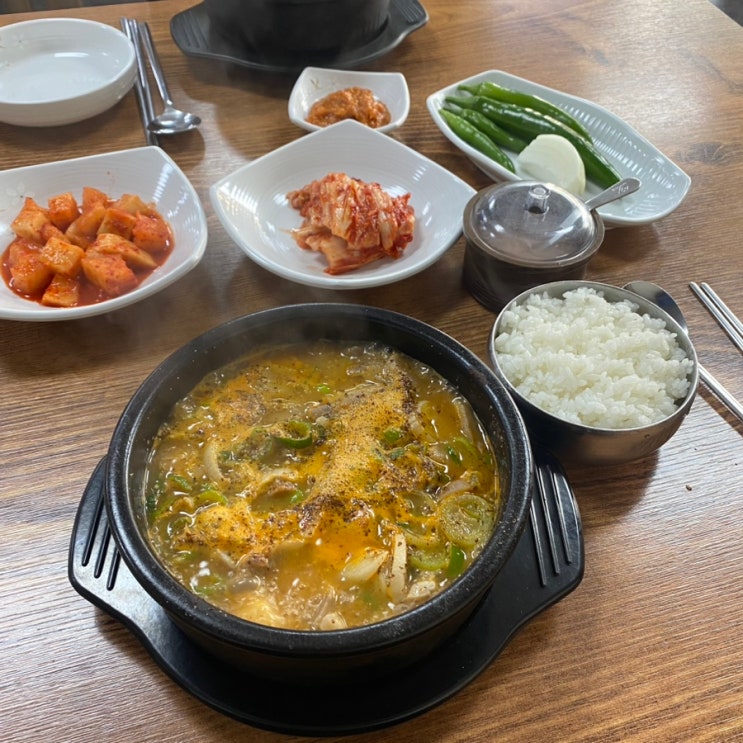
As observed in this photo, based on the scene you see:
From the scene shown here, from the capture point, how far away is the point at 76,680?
1.27 m

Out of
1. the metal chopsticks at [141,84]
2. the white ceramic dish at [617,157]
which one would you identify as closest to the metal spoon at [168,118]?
the metal chopsticks at [141,84]

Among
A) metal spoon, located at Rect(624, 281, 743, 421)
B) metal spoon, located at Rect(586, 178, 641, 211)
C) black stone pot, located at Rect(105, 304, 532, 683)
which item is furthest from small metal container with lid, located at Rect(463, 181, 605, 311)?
black stone pot, located at Rect(105, 304, 532, 683)

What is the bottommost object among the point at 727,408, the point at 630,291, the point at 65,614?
the point at 65,614

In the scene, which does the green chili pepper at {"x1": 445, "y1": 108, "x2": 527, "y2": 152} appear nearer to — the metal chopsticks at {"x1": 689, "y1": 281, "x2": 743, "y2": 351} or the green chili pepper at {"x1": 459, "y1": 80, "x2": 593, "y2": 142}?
the green chili pepper at {"x1": 459, "y1": 80, "x2": 593, "y2": 142}

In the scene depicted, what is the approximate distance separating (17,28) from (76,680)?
264 centimetres

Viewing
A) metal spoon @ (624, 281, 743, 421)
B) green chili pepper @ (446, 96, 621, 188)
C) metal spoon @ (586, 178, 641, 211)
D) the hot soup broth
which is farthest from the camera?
green chili pepper @ (446, 96, 621, 188)

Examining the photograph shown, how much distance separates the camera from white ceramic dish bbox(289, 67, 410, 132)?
8.75 ft

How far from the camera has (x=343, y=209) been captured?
6.74ft

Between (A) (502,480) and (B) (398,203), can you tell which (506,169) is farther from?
(A) (502,480)

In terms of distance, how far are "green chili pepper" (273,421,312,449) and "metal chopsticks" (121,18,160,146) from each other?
5.06 feet

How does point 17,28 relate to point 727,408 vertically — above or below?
above

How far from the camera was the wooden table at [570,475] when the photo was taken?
48.9 inches

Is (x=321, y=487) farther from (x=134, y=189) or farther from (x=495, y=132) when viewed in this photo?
(x=495, y=132)

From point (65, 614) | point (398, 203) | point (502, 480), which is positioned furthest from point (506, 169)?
point (65, 614)
